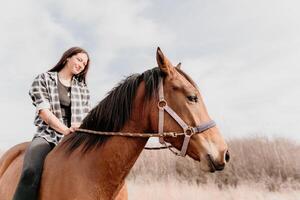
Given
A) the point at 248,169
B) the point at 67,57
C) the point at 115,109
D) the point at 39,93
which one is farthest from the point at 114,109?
the point at 248,169

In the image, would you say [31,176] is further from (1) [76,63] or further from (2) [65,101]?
(1) [76,63]

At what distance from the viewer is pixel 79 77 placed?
4.35m

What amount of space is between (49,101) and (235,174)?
41.2ft

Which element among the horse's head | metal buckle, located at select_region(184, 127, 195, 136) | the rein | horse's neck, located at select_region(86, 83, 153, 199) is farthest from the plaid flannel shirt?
metal buckle, located at select_region(184, 127, 195, 136)

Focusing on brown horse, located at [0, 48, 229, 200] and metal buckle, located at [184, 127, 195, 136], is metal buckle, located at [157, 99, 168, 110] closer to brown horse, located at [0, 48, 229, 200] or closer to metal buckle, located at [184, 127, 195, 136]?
brown horse, located at [0, 48, 229, 200]

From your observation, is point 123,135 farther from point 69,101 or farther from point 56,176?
point 69,101

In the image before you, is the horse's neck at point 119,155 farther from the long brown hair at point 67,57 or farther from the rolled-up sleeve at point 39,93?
the long brown hair at point 67,57

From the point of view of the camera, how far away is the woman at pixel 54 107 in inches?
141

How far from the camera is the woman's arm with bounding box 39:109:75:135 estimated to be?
3742 mm

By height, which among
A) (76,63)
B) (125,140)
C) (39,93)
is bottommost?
(125,140)

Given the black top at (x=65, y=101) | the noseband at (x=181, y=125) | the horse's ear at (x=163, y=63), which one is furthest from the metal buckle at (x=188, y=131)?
the black top at (x=65, y=101)

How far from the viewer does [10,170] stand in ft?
14.2

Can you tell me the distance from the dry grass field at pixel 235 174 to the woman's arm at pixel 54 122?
9.22 m

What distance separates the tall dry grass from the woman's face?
1114 cm
